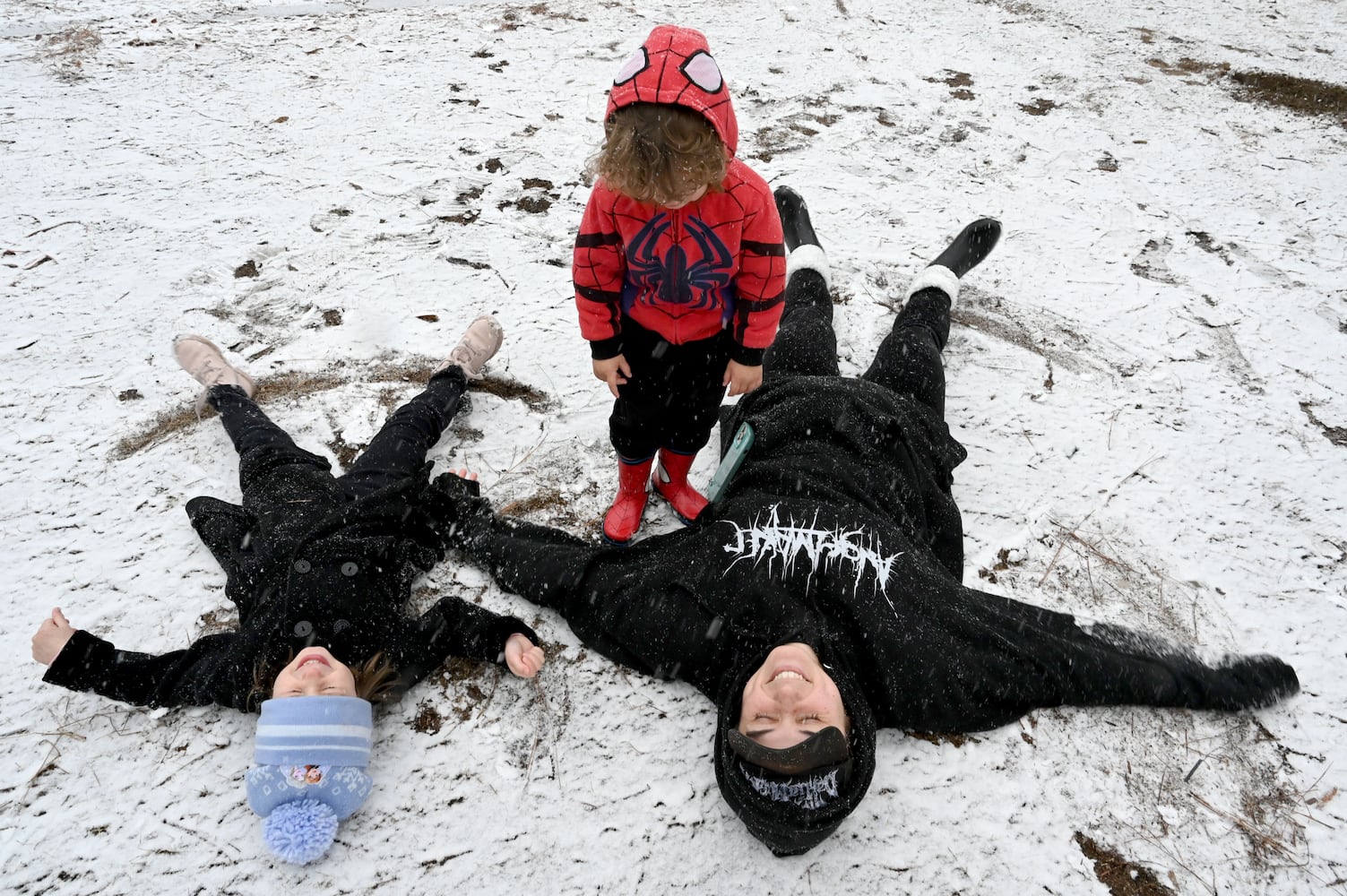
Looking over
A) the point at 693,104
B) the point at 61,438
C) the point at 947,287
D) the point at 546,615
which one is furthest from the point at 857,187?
the point at 61,438

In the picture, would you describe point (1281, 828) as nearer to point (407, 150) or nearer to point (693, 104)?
point (693, 104)

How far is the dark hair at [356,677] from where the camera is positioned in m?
2.02

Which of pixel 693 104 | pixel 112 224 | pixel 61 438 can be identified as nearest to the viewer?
pixel 693 104

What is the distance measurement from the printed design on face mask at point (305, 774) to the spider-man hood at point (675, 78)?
1853 millimetres

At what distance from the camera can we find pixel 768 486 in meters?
2.40

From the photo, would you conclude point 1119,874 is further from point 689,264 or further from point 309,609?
point 309,609

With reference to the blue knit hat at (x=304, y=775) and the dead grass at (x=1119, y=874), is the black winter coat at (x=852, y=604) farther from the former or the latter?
the blue knit hat at (x=304, y=775)

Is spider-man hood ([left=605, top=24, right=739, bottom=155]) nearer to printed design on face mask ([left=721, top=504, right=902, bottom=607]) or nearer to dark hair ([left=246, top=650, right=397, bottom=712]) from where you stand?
printed design on face mask ([left=721, top=504, right=902, bottom=607])

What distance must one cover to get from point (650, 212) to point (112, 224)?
3.53 meters

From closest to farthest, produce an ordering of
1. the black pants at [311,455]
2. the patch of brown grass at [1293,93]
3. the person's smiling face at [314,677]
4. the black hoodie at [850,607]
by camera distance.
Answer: the person's smiling face at [314,677] → the black hoodie at [850,607] → the black pants at [311,455] → the patch of brown grass at [1293,93]

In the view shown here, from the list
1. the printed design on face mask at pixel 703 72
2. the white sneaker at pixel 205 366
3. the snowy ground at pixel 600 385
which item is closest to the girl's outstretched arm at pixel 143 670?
the snowy ground at pixel 600 385

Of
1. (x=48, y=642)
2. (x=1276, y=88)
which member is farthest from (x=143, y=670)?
(x=1276, y=88)

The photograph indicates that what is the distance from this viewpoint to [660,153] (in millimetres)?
1625

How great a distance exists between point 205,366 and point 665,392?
2.03 meters
